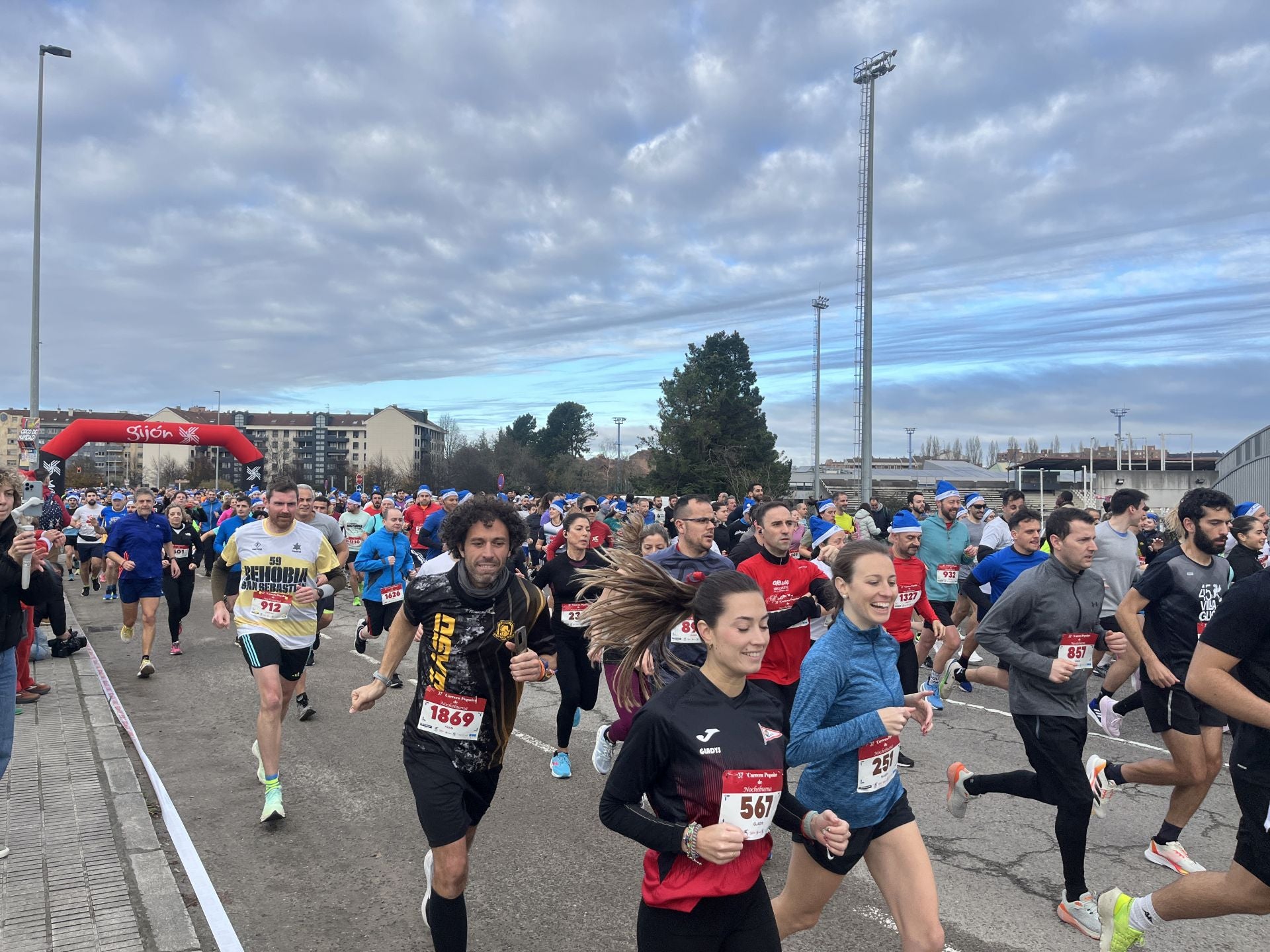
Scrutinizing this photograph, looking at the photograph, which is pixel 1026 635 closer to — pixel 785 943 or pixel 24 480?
pixel 785 943

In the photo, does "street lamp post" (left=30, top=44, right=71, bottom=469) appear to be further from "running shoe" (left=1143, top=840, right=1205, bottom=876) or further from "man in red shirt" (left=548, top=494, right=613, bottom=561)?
"running shoe" (left=1143, top=840, right=1205, bottom=876)

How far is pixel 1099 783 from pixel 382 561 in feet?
23.5

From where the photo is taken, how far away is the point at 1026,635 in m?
4.59

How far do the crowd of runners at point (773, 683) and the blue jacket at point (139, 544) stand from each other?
4390 mm

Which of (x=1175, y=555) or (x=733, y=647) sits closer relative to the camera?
(x=733, y=647)

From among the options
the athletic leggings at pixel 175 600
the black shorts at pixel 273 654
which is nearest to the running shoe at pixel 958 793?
the black shorts at pixel 273 654

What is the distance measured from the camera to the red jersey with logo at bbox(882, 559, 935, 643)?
258 inches

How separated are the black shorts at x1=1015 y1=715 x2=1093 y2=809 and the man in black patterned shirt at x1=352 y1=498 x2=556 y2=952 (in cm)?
248

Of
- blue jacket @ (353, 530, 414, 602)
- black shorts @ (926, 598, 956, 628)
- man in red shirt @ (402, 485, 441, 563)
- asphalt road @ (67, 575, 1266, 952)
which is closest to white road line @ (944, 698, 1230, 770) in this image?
asphalt road @ (67, 575, 1266, 952)

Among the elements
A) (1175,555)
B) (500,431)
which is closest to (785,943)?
(1175,555)

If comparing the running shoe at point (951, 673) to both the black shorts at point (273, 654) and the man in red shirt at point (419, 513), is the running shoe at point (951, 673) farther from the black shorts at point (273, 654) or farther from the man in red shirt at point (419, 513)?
the man in red shirt at point (419, 513)

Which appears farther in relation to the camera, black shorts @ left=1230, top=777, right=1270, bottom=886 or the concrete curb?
the concrete curb

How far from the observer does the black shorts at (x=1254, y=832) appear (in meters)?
3.03

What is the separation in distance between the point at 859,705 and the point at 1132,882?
2.53m
